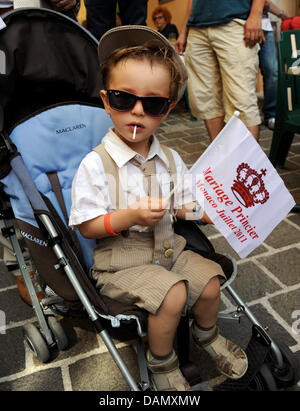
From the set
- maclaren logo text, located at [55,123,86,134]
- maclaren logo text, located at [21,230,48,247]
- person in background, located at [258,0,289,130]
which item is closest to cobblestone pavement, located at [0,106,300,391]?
maclaren logo text, located at [21,230,48,247]

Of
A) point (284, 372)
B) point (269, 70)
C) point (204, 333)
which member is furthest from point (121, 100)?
point (269, 70)

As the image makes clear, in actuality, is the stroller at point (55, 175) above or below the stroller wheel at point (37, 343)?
above

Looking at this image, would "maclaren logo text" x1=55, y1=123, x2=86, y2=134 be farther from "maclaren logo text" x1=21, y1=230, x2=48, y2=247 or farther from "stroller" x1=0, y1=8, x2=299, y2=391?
"maclaren logo text" x1=21, y1=230, x2=48, y2=247

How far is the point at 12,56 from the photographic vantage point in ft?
4.42

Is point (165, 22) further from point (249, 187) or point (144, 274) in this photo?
point (144, 274)

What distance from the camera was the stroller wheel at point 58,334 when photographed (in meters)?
1.50

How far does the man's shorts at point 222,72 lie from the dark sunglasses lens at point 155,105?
5.41ft

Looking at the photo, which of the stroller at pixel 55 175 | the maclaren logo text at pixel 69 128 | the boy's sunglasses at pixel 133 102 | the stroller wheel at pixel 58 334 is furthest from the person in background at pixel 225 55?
the stroller wheel at pixel 58 334

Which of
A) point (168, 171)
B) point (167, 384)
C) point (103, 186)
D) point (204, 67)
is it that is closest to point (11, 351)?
point (167, 384)

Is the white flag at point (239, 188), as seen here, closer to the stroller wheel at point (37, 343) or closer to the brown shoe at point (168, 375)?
the brown shoe at point (168, 375)

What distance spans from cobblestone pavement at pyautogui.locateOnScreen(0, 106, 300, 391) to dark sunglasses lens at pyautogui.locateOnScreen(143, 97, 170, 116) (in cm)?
105

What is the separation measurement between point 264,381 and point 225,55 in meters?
2.25

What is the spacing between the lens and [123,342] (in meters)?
1.59

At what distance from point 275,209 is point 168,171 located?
1.41 feet
